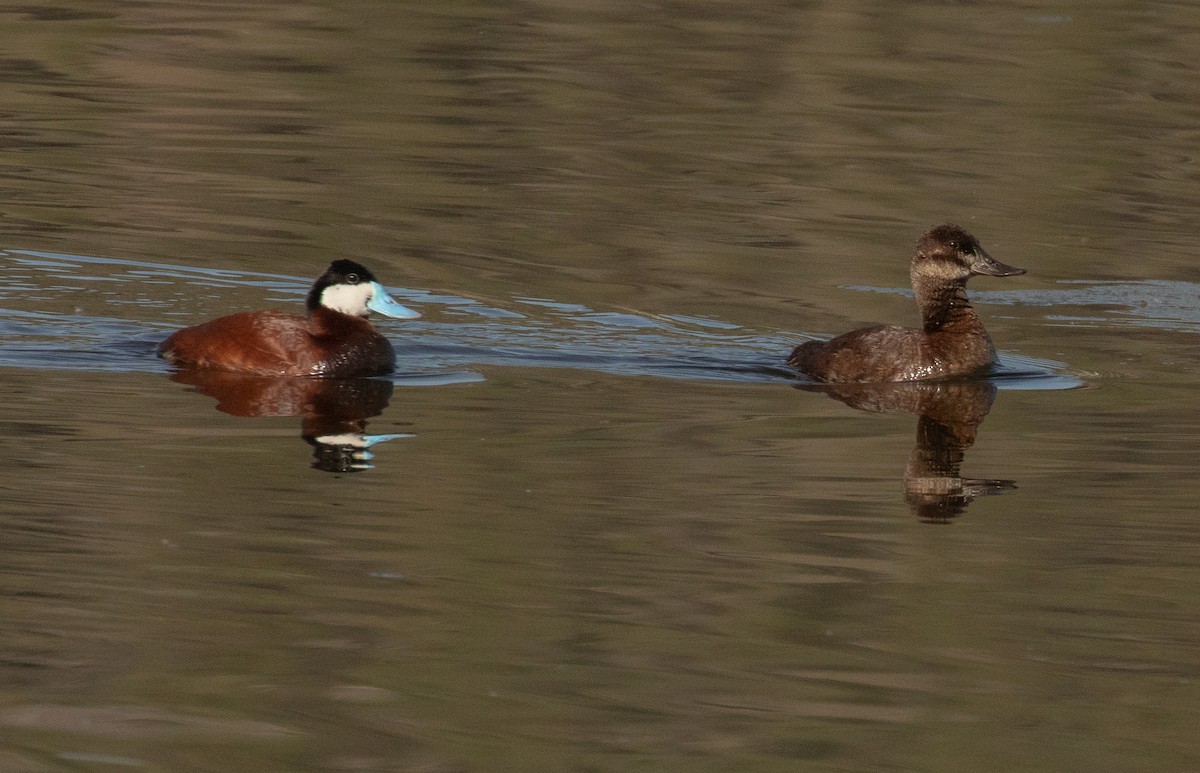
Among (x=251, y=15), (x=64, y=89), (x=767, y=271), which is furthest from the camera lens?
(x=251, y=15)

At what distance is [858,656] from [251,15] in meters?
22.4

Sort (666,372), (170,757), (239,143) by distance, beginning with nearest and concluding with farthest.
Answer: (170,757), (666,372), (239,143)

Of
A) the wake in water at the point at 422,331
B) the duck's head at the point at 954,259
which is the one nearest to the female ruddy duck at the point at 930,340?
the duck's head at the point at 954,259

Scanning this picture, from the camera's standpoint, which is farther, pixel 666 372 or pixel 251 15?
pixel 251 15

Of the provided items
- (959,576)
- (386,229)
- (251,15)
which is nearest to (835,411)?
(959,576)

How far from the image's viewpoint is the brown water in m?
6.18

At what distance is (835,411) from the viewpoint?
10.9 m

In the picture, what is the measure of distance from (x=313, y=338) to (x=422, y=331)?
1482 millimetres

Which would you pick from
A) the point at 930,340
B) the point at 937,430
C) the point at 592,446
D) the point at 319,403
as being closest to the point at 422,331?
the point at 319,403

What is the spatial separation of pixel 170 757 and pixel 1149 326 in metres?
9.32

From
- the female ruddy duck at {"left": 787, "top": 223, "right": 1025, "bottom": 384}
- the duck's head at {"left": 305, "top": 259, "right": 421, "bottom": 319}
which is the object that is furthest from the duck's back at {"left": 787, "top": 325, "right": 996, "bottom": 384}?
the duck's head at {"left": 305, "top": 259, "right": 421, "bottom": 319}

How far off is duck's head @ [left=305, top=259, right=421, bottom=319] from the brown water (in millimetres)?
640

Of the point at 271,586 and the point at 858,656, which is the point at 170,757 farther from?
the point at 858,656

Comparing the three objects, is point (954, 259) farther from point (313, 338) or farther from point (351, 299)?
point (313, 338)
